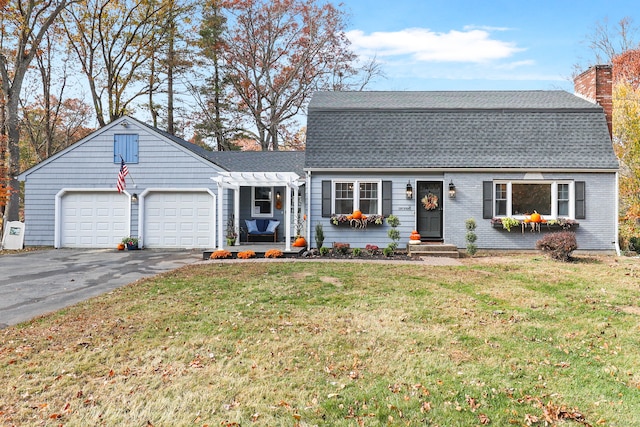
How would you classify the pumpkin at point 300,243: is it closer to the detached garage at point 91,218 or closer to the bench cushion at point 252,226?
the bench cushion at point 252,226

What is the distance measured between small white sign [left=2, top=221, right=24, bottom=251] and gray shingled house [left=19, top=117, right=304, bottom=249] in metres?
0.30

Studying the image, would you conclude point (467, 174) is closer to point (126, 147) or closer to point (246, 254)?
point (246, 254)

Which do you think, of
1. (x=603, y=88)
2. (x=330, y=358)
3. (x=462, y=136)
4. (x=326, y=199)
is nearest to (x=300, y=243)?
(x=326, y=199)

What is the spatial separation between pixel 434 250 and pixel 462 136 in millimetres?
3909

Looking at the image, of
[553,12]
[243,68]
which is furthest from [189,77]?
[553,12]

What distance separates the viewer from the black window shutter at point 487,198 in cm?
1223

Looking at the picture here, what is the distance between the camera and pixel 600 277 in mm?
8070

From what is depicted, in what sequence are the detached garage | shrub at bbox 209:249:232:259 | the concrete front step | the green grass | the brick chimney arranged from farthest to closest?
the detached garage
the brick chimney
the concrete front step
shrub at bbox 209:249:232:259
the green grass

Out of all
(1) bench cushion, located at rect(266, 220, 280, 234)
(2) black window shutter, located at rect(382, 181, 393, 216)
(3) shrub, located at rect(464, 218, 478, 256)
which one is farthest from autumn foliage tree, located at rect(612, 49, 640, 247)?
(1) bench cushion, located at rect(266, 220, 280, 234)

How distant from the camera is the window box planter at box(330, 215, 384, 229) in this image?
12289mm

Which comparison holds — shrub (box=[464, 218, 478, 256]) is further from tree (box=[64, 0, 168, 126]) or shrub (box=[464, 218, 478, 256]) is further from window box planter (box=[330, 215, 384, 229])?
tree (box=[64, 0, 168, 126])

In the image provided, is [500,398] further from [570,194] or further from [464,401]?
[570,194]

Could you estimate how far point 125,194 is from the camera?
14.4 metres

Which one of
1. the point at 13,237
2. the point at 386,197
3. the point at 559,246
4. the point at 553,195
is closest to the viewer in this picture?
the point at 559,246
